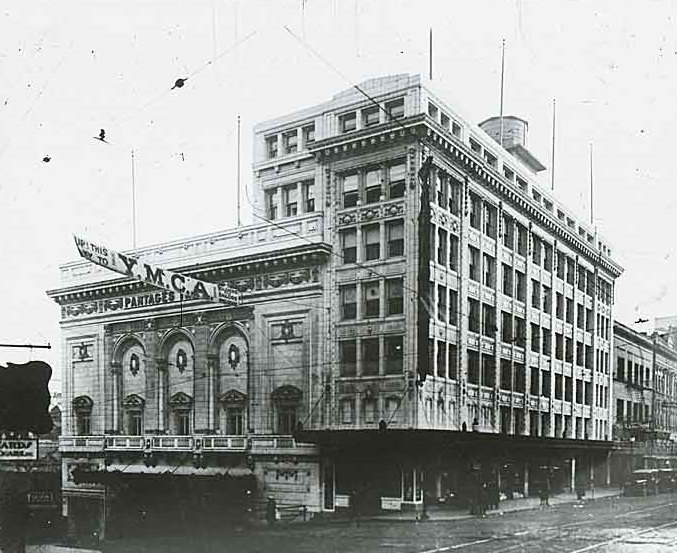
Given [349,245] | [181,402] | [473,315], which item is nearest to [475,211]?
[473,315]

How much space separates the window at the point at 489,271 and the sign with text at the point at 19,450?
458 inches

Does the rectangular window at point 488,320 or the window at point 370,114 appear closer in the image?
the window at point 370,114

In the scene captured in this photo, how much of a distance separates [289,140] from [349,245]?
2989 millimetres

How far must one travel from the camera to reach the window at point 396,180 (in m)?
19.2

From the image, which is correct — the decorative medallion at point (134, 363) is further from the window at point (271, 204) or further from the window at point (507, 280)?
the window at point (507, 280)

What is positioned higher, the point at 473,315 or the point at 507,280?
the point at 507,280

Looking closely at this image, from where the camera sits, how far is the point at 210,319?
1995 cm

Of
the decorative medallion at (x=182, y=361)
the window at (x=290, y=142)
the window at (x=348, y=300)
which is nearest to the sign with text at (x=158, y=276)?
the decorative medallion at (x=182, y=361)

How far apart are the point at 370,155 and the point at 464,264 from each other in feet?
12.3

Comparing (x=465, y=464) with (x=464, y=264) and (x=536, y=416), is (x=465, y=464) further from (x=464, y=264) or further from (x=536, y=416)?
(x=464, y=264)

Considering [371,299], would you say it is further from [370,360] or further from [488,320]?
[488,320]

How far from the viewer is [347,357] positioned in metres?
19.1

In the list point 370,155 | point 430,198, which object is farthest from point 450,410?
point 370,155

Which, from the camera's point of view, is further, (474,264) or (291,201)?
(474,264)
